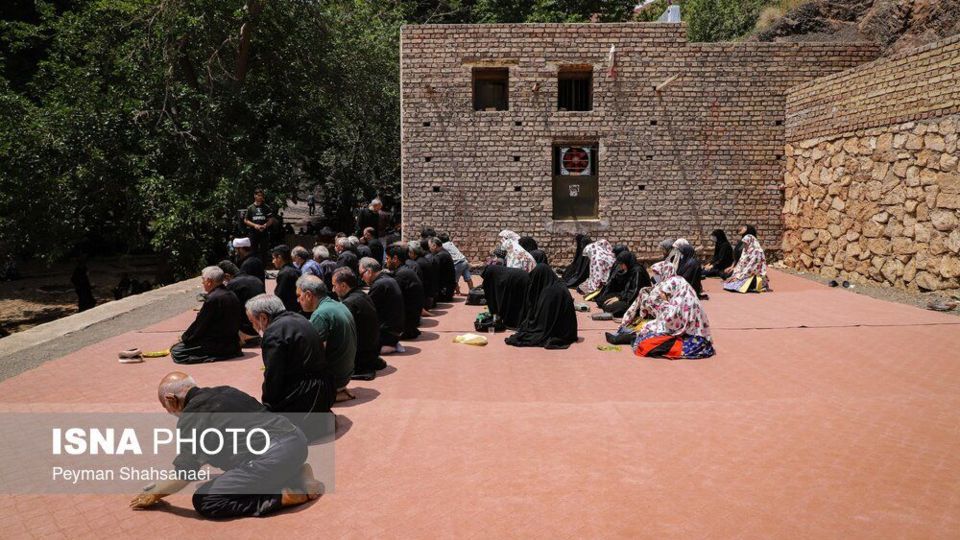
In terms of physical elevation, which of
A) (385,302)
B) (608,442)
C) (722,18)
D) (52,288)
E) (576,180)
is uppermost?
(722,18)

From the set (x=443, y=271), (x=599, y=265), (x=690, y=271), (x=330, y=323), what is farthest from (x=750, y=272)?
(x=330, y=323)

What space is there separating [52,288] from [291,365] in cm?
1885

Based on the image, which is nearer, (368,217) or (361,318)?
(361,318)

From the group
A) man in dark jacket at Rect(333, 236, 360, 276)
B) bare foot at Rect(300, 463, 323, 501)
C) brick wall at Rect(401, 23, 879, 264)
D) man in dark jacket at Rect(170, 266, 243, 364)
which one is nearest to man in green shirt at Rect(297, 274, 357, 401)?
bare foot at Rect(300, 463, 323, 501)

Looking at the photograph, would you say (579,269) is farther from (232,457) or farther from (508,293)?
(232,457)

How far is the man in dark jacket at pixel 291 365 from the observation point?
5398mm

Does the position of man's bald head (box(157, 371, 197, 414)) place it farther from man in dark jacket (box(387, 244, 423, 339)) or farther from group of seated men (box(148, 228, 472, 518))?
man in dark jacket (box(387, 244, 423, 339))

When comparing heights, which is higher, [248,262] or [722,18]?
[722,18]

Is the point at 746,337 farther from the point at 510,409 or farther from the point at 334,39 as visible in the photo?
the point at 334,39

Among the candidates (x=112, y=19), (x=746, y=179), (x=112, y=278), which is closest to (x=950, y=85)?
(x=746, y=179)

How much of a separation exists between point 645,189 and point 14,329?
15032 millimetres

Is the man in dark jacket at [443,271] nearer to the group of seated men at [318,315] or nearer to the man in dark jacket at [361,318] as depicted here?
the group of seated men at [318,315]

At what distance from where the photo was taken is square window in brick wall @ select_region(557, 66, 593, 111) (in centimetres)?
1653

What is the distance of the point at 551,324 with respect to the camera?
9211 millimetres
